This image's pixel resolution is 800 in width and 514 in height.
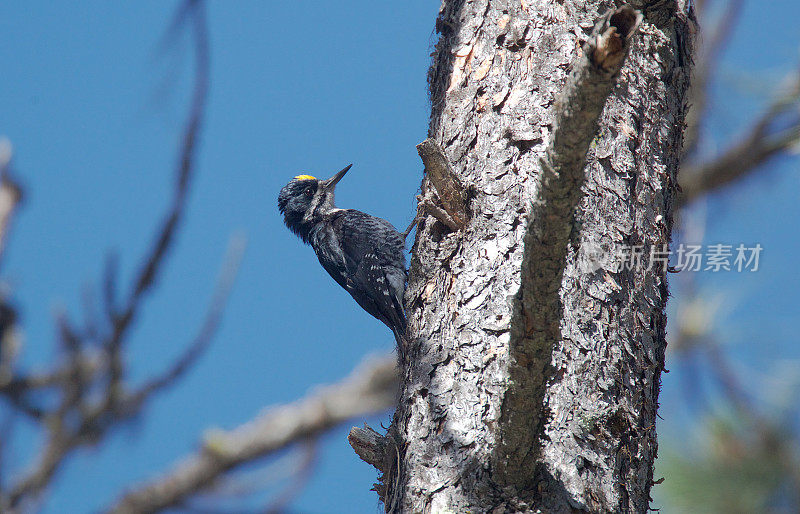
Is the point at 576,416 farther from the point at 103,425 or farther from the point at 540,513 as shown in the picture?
the point at 103,425

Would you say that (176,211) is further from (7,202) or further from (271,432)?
(271,432)

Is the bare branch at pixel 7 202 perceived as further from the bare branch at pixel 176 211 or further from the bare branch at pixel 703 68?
the bare branch at pixel 703 68

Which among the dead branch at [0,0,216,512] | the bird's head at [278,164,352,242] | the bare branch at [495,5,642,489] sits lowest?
the bare branch at [495,5,642,489]

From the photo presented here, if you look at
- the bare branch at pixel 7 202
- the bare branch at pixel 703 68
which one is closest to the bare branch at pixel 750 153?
the bare branch at pixel 703 68

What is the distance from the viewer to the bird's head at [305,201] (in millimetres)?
5324

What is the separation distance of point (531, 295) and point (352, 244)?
131 inches

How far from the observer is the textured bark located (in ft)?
5.89

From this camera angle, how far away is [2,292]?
4.30 m

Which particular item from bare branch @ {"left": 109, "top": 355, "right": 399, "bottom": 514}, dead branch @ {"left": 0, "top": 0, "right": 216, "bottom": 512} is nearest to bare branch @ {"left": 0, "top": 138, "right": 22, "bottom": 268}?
dead branch @ {"left": 0, "top": 0, "right": 216, "bottom": 512}

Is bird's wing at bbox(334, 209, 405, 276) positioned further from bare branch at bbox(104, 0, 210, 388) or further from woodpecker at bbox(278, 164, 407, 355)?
bare branch at bbox(104, 0, 210, 388)

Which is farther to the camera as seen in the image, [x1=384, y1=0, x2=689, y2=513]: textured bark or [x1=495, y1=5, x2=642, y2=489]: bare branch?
[x1=384, y1=0, x2=689, y2=513]: textured bark

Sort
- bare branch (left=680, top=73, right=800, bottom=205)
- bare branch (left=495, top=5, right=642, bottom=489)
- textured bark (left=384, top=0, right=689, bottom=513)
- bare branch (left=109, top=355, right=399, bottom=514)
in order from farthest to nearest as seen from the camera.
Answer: bare branch (left=109, top=355, right=399, bottom=514), bare branch (left=680, top=73, right=800, bottom=205), textured bark (left=384, top=0, right=689, bottom=513), bare branch (left=495, top=5, right=642, bottom=489)

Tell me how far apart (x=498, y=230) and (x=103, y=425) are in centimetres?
321

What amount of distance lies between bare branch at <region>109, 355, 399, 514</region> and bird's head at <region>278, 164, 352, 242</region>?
127cm
